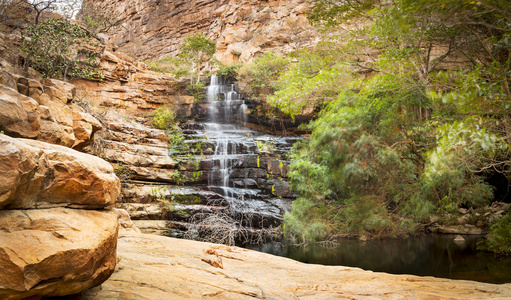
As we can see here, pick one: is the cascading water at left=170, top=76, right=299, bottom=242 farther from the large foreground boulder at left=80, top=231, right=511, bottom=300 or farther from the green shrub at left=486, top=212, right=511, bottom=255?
the green shrub at left=486, top=212, right=511, bottom=255

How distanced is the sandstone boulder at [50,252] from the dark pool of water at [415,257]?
6581 millimetres

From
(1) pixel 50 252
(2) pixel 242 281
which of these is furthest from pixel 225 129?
(1) pixel 50 252

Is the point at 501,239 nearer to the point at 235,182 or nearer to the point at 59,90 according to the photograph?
the point at 235,182

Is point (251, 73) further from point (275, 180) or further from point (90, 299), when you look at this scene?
point (90, 299)

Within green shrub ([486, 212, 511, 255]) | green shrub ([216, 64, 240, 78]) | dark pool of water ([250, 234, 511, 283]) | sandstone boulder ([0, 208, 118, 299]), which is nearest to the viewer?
sandstone boulder ([0, 208, 118, 299])

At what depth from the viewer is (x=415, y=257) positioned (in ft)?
26.4

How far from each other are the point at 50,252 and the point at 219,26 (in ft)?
94.1

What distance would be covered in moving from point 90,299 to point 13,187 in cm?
107

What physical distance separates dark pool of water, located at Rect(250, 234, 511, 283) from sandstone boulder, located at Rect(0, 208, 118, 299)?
6.58 metres

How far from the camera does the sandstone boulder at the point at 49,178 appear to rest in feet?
5.76

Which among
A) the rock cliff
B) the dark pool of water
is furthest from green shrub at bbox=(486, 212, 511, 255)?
the rock cliff

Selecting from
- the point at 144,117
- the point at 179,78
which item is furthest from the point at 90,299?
the point at 179,78

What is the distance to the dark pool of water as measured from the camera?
6.36m

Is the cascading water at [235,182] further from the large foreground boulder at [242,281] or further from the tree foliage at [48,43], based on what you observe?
the tree foliage at [48,43]
